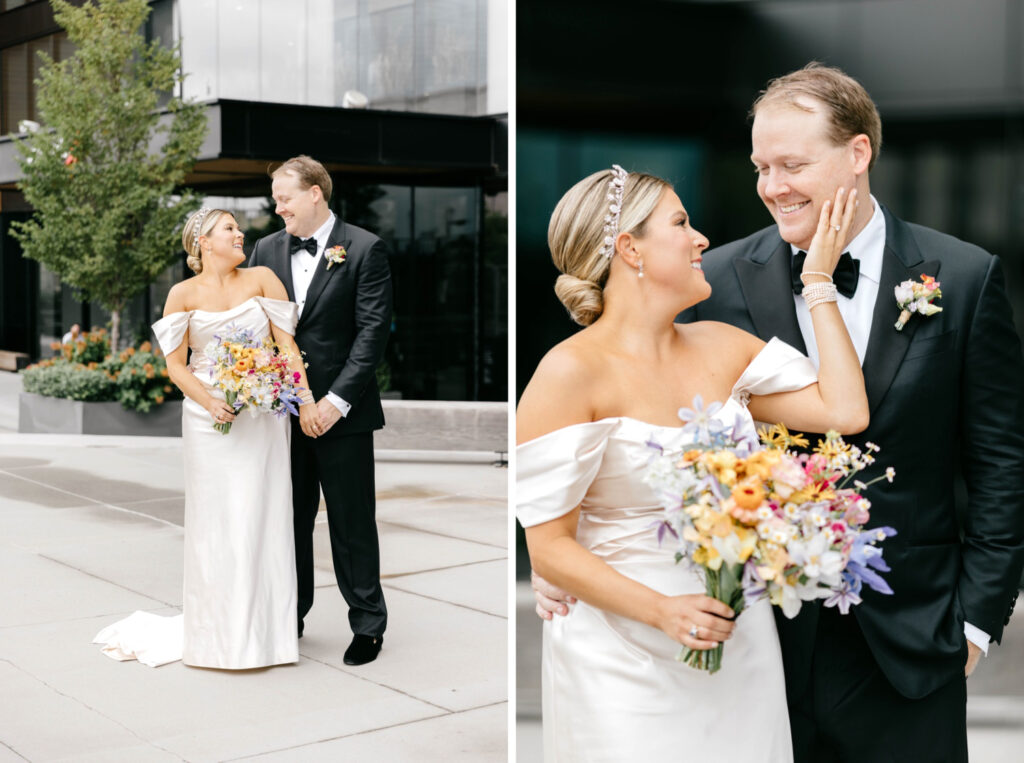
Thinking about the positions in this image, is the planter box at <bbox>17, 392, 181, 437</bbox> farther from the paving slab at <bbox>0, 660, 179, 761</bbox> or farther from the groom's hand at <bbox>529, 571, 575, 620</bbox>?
the groom's hand at <bbox>529, 571, 575, 620</bbox>

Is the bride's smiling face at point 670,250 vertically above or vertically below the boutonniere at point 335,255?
below

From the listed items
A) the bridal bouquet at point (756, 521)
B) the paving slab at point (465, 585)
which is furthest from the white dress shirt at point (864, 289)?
the paving slab at point (465, 585)

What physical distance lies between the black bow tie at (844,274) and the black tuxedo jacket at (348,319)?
A: 10.7 ft

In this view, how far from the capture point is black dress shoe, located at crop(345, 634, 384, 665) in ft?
20.1

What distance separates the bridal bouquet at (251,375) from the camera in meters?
5.77

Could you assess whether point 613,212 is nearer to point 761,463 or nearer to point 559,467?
point 559,467

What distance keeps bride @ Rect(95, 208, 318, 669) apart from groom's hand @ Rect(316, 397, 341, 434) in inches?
1.3

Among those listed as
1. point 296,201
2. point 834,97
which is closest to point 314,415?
point 296,201

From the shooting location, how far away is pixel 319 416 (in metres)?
5.97

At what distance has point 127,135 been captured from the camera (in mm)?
16188

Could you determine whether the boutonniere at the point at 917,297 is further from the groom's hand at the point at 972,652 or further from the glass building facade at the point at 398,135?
the glass building facade at the point at 398,135

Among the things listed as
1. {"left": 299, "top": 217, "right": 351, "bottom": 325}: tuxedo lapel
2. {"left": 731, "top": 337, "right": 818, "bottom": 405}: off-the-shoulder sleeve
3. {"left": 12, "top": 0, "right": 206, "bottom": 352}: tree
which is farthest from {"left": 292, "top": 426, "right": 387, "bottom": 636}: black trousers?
{"left": 12, "top": 0, "right": 206, "bottom": 352}: tree

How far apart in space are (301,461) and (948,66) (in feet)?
11.6

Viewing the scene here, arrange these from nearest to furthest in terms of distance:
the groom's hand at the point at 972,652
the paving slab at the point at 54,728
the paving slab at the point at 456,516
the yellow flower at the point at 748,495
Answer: the yellow flower at the point at 748,495 < the groom's hand at the point at 972,652 < the paving slab at the point at 54,728 < the paving slab at the point at 456,516
